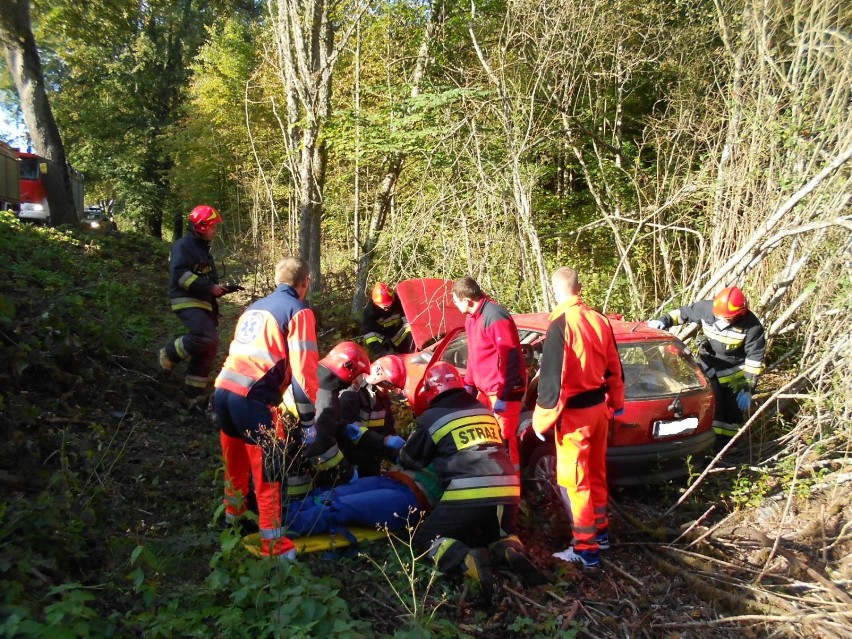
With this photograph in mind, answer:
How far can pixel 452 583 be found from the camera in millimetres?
3564

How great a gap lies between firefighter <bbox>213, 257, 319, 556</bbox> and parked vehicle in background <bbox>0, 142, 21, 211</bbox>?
17653mm

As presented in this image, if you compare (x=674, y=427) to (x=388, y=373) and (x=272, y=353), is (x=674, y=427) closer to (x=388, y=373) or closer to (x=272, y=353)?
(x=388, y=373)

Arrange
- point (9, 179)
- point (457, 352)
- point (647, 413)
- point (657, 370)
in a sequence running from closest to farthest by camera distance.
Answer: point (647, 413) → point (657, 370) → point (457, 352) → point (9, 179)


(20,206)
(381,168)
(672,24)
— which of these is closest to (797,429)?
(381,168)

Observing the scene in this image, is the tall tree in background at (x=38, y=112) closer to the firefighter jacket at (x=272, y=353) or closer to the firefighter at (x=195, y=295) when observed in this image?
the firefighter at (x=195, y=295)

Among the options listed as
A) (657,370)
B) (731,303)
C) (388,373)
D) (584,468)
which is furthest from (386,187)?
(584,468)

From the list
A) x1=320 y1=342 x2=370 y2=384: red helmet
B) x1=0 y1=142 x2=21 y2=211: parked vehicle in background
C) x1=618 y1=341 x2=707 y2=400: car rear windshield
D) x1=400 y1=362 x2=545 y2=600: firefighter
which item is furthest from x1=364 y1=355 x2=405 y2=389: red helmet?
x1=0 y1=142 x2=21 y2=211: parked vehicle in background

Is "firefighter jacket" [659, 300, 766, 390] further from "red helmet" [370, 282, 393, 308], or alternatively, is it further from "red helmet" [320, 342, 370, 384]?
"red helmet" [320, 342, 370, 384]

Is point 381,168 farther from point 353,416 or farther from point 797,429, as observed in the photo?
point 797,429

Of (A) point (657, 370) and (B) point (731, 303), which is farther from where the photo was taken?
(B) point (731, 303)

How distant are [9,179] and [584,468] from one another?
20.2 m

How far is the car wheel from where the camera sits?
4.86m

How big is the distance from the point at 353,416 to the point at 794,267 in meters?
5.04

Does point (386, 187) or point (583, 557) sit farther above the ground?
point (386, 187)
